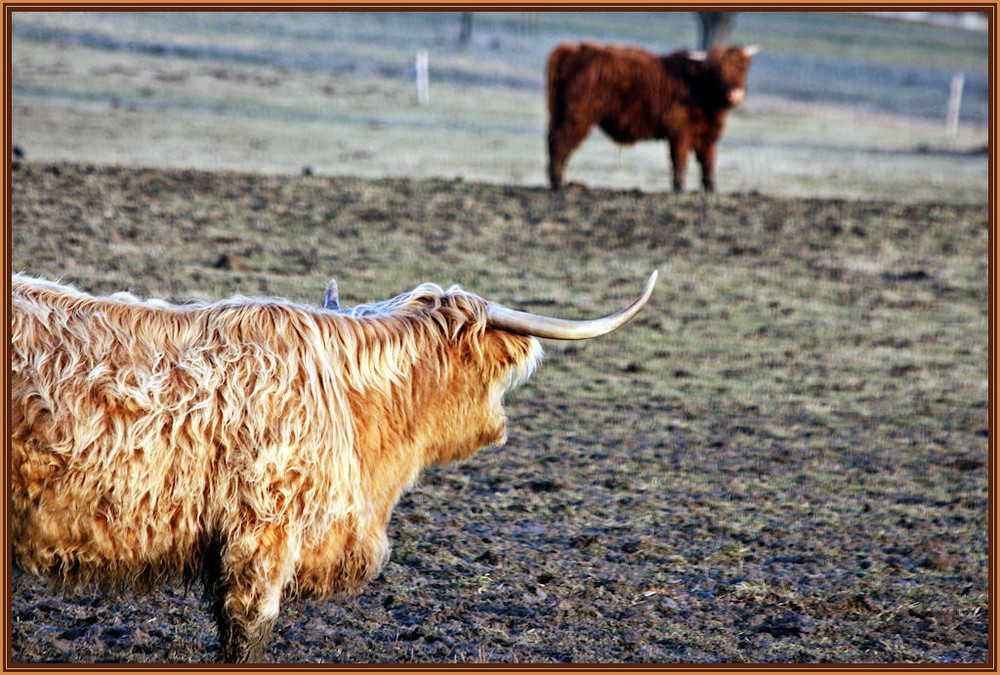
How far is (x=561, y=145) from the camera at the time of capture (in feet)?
37.3

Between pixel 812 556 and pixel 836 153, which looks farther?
pixel 836 153

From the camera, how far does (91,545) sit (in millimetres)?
2842

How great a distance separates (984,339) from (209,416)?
6584 millimetres

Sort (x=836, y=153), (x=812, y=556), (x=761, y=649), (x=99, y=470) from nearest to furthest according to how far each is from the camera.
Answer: (x=99, y=470), (x=761, y=649), (x=812, y=556), (x=836, y=153)

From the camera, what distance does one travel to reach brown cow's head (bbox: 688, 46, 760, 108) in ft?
38.2

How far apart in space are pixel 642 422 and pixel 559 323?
2796 millimetres

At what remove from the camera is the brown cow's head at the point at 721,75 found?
1165 centimetres

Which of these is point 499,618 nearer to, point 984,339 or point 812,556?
point 812,556

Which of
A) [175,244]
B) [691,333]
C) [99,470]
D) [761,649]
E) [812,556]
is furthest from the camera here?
[175,244]

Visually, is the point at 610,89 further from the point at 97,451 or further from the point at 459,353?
the point at 97,451

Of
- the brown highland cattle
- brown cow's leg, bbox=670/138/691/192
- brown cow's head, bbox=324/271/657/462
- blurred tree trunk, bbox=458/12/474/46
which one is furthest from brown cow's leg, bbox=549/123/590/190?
blurred tree trunk, bbox=458/12/474/46

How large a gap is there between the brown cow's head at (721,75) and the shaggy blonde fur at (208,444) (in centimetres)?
920

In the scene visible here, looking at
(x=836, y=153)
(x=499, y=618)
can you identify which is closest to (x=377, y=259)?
(x=499, y=618)

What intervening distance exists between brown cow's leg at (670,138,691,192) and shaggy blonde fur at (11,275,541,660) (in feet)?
28.3
